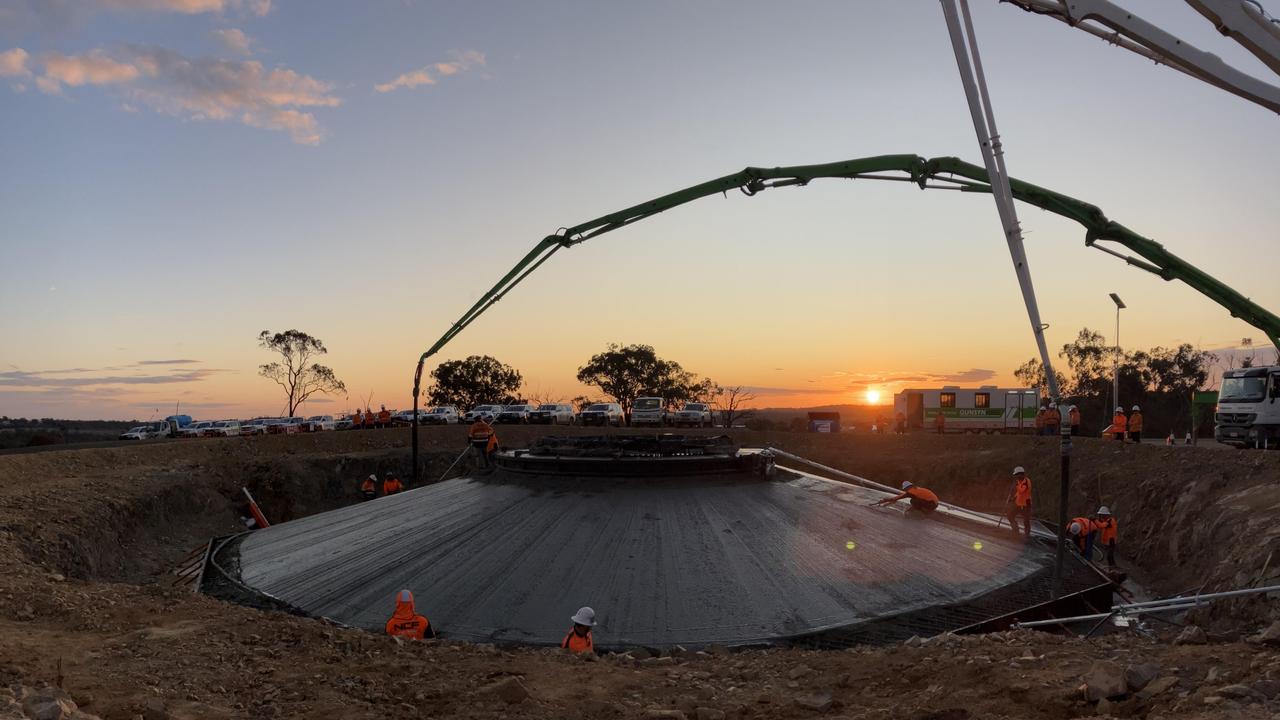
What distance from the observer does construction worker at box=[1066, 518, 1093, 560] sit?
16078mm

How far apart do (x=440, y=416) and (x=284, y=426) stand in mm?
12578

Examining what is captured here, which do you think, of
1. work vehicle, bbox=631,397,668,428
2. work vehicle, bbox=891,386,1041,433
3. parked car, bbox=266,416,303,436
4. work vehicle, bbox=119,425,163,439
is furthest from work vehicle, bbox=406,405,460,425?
work vehicle, bbox=891,386,1041,433

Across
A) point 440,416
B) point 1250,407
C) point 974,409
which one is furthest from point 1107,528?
point 440,416

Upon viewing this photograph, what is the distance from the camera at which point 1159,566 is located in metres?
20.5

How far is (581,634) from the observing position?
869 cm

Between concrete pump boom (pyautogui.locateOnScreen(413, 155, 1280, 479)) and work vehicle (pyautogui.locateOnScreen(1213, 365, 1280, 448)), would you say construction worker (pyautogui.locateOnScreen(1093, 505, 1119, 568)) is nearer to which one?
concrete pump boom (pyautogui.locateOnScreen(413, 155, 1280, 479))

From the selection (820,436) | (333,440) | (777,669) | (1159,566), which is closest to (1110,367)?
(820,436)

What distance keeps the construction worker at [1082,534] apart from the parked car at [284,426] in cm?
5784

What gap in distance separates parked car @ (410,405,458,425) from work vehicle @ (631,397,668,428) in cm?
1691

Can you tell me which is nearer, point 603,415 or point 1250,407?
point 1250,407

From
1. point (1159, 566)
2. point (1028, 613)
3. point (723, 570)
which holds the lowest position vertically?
point (1159, 566)

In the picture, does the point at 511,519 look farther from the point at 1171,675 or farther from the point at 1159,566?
the point at 1159,566

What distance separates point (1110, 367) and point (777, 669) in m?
81.6

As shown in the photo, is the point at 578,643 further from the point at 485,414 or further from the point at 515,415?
the point at 485,414
